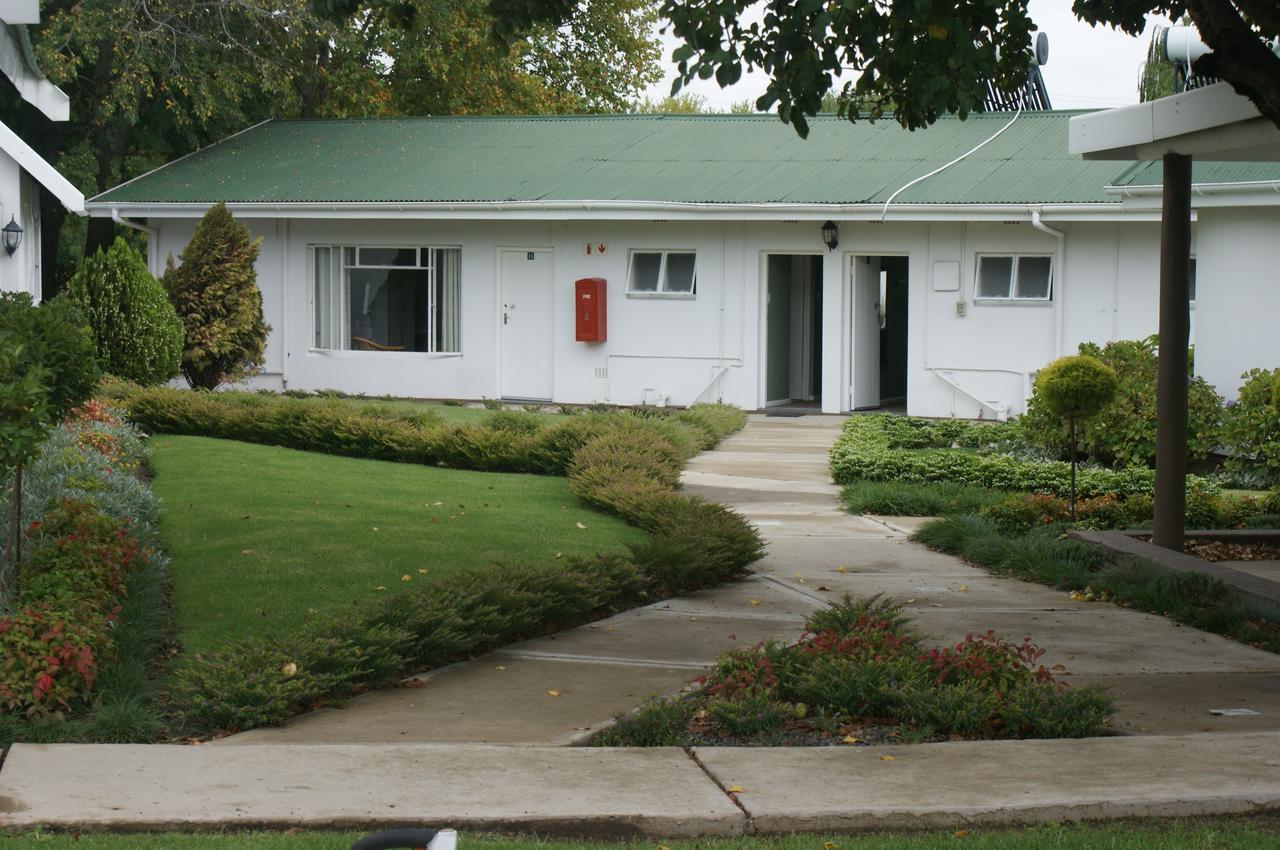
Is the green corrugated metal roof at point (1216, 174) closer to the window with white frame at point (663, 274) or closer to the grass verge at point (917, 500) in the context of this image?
the grass verge at point (917, 500)

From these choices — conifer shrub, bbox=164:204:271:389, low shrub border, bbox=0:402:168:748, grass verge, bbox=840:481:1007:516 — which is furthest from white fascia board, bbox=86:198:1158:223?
low shrub border, bbox=0:402:168:748

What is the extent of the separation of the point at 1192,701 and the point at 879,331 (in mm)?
15665

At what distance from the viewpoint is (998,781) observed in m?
5.25

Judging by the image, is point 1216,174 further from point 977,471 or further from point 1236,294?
point 977,471

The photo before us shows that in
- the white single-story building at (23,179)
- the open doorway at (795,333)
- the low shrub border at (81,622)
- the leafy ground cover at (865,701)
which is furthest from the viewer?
the open doorway at (795,333)

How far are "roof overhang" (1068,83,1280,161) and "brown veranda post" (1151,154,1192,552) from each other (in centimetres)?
25

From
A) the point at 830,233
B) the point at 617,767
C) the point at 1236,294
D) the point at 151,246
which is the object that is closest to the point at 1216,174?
the point at 1236,294

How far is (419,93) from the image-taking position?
114 feet

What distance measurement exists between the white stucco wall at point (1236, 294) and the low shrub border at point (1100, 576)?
198 inches

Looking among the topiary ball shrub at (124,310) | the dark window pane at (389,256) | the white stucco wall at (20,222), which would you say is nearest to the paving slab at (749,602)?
the white stucco wall at (20,222)

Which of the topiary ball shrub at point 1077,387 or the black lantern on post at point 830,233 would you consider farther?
the black lantern on post at point 830,233

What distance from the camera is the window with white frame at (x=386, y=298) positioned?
74.1 ft

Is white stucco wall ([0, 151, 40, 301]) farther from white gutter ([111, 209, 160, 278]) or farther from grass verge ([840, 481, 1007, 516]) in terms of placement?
grass verge ([840, 481, 1007, 516])

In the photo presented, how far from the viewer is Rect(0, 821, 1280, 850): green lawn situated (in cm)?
451
